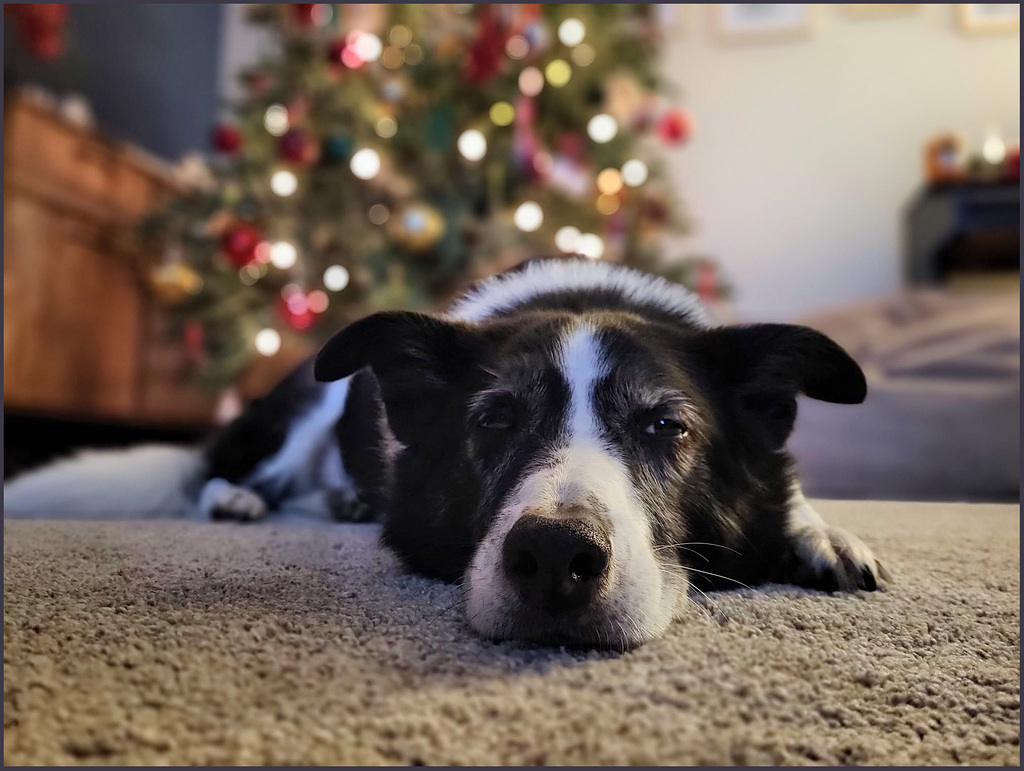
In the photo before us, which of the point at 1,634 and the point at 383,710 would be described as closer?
the point at 383,710

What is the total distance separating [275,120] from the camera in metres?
3.31

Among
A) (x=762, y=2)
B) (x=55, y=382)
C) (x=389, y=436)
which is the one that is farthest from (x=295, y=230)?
(x=762, y=2)

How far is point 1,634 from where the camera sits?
784mm

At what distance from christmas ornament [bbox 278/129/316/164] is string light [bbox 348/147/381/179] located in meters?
0.19

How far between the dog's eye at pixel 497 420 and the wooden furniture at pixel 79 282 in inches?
112

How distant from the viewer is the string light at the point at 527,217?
3.39 m

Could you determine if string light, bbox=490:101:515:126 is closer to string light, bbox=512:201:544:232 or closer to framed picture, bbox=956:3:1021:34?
string light, bbox=512:201:544:232

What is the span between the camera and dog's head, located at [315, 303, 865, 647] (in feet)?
2.75

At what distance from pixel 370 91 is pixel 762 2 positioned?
2.82 m

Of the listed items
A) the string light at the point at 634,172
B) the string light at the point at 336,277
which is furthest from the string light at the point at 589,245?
the string light at the point at 336,277

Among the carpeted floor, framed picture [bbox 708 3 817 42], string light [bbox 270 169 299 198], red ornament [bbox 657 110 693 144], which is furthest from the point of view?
framed picture [bbox 708 3 817 42]

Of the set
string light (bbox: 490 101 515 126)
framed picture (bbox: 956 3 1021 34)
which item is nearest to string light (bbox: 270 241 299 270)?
string light (bbox: 490 101 515 126)

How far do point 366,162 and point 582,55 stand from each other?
1.19 meters

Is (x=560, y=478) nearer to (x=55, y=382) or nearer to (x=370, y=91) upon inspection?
(x=370, y=91)
